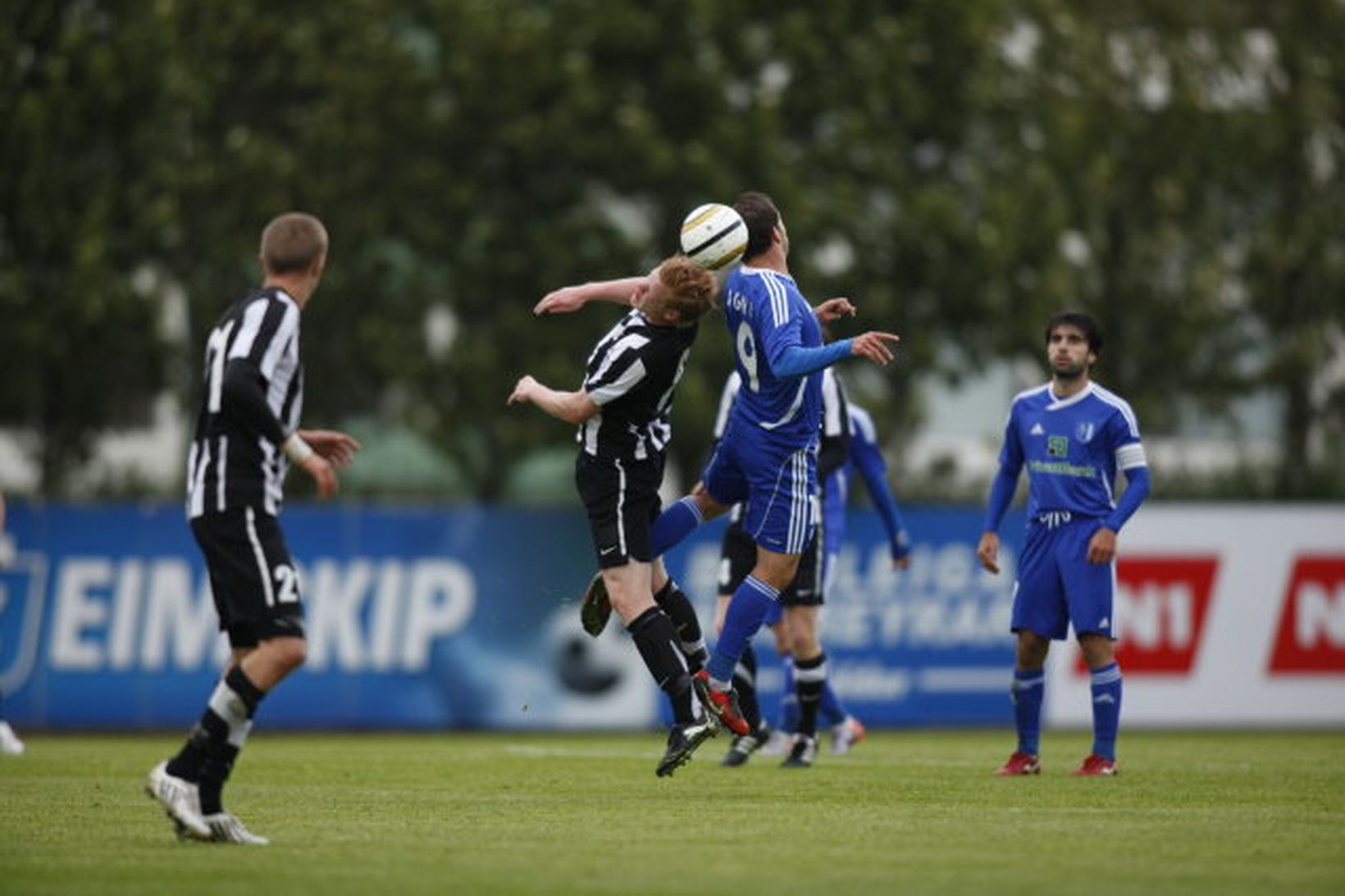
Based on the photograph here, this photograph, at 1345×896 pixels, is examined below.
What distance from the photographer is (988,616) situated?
81.0ft

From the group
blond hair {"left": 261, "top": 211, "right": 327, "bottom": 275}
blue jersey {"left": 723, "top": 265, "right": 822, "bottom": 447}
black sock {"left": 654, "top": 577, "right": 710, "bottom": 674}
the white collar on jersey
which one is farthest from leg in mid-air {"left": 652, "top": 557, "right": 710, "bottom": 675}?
blond hair {"left": 261, "top": 211, "right": 327, "bottom": 275}

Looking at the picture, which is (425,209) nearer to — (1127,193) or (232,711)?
(1127,193)

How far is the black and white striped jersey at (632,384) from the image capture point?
12.4 meters

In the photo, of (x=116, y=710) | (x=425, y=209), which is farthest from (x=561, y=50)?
(x=116, y=710)

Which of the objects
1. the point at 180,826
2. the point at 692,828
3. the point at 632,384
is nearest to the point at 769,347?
the point at 632,384

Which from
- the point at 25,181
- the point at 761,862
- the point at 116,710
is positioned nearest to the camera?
the point at 761,862

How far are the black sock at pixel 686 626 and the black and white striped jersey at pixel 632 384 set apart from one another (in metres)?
0.92

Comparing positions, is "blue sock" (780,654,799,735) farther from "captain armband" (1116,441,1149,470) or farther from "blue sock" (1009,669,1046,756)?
"captain armband" (1116,441,1149,470)

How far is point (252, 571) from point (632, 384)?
3.02m

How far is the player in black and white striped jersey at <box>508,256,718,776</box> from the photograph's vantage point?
1241 cm

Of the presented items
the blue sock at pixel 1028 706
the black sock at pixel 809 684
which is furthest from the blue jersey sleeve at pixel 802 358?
the black sock at pixel 809 684

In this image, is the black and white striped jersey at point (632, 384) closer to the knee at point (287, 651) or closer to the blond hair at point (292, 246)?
the blond hair at point (292, 246)

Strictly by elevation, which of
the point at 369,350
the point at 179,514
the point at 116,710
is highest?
the point at 369,350

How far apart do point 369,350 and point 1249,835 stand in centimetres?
2225
